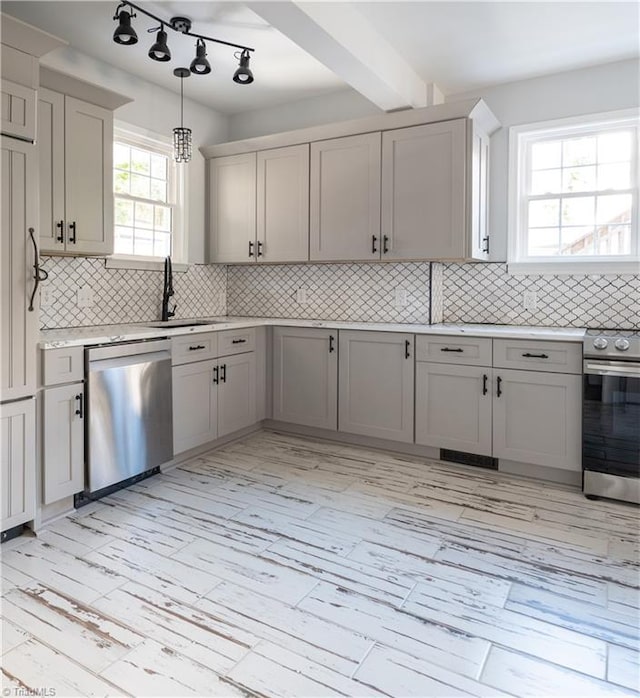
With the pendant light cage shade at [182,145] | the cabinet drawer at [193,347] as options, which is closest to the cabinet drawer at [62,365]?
the cabinet drawer at [193,347]

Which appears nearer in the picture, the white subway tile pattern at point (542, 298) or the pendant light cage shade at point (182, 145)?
the pendant light cage shade at point (182, 145)

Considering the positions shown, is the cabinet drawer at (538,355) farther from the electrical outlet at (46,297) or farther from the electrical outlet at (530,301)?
the electrical outlet at (46,297)

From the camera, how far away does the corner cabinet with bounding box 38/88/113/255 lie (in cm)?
296

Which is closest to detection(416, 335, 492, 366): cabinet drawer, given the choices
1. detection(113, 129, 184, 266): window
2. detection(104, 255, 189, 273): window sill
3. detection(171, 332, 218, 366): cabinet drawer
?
detection(171, 332, 218, 366): cabinet drawer

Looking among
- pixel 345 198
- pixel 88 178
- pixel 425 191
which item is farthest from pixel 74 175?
pixel 425 191

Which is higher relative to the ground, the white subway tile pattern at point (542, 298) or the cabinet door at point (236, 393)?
the white subway tile pattern at point (542, 298)

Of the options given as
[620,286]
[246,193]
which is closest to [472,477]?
[620,286]

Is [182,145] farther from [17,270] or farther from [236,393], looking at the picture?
[236,393]

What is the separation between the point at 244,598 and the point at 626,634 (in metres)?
1.40

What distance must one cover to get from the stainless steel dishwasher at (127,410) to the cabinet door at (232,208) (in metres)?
1.48

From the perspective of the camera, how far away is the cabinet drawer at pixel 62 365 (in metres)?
2.59

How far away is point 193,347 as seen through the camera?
3.56 meters

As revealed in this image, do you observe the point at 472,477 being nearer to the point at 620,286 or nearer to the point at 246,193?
the point at 620,286

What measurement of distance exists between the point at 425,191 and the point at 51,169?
2.38 metres
